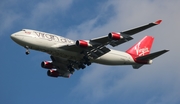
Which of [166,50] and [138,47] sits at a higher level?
[138,47]

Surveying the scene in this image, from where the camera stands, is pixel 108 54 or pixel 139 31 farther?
pixel 108 54

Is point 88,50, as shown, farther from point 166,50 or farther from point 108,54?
point 166,50

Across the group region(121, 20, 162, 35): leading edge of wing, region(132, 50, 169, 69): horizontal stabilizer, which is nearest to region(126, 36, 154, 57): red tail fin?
region(132, 50, 169, 69): horizontal stabilizer

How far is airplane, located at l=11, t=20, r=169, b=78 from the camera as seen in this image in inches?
2606

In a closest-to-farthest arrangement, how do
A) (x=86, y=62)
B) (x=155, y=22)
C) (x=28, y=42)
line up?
(x=155, y=22) → (x=28, y=42) → (x=86, y=62)

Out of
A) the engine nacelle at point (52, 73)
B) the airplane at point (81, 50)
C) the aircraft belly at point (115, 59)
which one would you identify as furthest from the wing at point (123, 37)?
the engine nacelle at point (52, 73)

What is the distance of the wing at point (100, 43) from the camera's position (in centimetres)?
6444

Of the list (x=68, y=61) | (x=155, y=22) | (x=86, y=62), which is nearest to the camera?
(x=155, y=22)

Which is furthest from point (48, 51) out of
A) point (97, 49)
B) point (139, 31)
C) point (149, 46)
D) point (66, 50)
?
point (149, 46)

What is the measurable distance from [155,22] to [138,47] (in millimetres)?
16868

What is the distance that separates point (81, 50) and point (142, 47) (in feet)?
45.9

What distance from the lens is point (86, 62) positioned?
70375 mm

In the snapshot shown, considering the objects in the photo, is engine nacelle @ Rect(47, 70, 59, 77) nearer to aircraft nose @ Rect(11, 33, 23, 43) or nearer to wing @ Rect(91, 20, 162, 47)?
aircraft nose @ Rect(11, 33, 23, 43)

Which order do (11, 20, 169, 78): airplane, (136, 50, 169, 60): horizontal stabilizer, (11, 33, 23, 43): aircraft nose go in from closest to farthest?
(11, 20, 169, 78): airplane, (11, 33, 23, 43): aircraft nose, (136, 50, 169, 60): horizontal stabilizer
